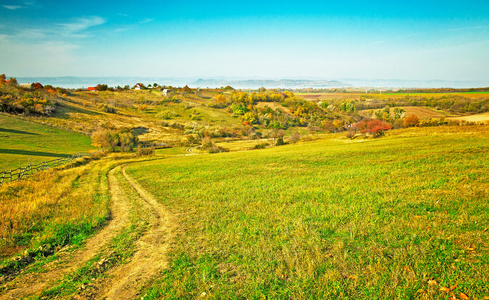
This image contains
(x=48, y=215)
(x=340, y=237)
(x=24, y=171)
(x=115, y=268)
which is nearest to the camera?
(x=115, y=268)

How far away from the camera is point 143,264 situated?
8.45 m

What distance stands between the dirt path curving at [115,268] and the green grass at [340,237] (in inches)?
26.8

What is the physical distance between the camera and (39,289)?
725cm

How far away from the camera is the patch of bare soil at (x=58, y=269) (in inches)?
285

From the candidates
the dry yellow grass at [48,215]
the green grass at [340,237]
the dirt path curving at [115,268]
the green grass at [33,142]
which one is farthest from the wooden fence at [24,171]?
the dirt path curving at [115,268]

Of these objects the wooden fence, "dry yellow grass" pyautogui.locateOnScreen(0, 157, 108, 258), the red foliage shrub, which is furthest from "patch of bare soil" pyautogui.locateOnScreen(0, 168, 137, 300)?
the red foliage shrub

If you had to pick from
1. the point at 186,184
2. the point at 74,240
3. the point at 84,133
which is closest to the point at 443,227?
the point at 74,240

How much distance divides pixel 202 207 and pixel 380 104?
178829 millimetres

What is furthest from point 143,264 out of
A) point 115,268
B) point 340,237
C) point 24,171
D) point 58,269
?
point 24,171

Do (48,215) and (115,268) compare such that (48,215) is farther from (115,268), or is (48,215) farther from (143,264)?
(143,264)

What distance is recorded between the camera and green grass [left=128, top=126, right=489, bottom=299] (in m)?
6.23

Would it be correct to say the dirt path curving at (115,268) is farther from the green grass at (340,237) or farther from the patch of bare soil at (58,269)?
the green grass at (340,237)

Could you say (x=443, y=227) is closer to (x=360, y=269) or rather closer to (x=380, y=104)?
(x=360, y=269)

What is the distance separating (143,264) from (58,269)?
10.4ft
